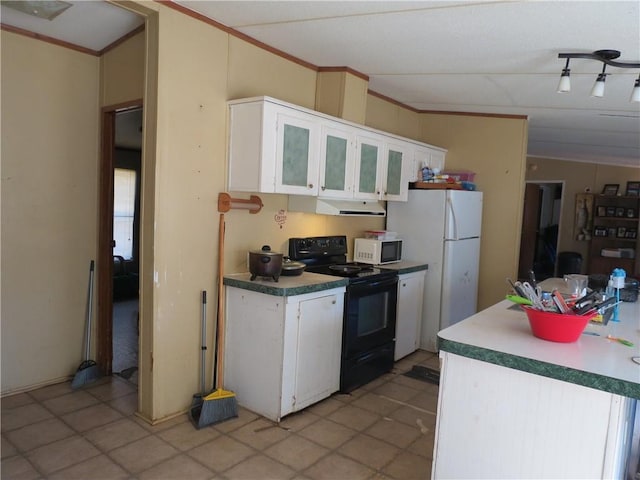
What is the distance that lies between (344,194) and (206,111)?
1245 mm

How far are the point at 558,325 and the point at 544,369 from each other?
0.30 meters

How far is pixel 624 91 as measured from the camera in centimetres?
345

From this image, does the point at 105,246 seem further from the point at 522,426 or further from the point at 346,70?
the point at 522,426

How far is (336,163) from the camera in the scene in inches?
140

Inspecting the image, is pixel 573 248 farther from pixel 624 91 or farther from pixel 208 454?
pixel 208 454

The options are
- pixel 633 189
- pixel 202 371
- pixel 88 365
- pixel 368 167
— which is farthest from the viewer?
pixel 633 189

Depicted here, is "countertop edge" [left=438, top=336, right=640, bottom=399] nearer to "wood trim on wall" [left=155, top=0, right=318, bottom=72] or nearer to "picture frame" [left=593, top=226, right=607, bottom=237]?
"wood trim on wall" [left=155, top=0, right=318, bottom=72]

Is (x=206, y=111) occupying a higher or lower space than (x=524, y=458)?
higher

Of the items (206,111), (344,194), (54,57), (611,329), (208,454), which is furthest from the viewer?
(344,194)

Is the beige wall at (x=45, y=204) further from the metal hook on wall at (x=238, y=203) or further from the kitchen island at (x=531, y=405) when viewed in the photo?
the kitchen island at (x=531, y=405)

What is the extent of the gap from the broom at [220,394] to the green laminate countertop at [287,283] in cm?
14

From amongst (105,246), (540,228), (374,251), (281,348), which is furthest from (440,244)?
→ (540,228)

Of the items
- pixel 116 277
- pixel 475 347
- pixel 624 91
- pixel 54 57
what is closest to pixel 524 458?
pixel 475 347

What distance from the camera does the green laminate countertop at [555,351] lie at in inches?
64.0
